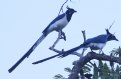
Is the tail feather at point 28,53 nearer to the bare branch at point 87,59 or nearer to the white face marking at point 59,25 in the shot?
the white face marking at point 59,25

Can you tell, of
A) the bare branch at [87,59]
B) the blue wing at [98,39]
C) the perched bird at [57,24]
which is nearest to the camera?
the bare branch at [87,59]

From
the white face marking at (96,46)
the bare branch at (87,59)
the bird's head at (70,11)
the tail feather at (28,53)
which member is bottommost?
the white face marking at (96,46)

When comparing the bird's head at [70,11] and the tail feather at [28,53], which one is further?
the bird's head at [70,11]

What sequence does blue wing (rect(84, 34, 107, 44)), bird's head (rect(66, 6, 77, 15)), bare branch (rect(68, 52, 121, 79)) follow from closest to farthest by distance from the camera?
bare branch (rect(68, 52, 121, 79)) → blue wing (rect(84, 34, 107, 44)) → bird's head (rect(66, 6, 77, 15))

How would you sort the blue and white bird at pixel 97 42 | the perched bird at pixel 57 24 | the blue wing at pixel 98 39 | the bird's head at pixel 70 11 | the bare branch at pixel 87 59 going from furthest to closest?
the bird's head at pixel 70 11 → the blue wing at pixel 98 39 → the blue and white bird at pixel 97 42 → the perched bird at pixel 57 24 → the bare branch at pixel 87 59

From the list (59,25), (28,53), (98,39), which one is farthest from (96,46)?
(28,53)

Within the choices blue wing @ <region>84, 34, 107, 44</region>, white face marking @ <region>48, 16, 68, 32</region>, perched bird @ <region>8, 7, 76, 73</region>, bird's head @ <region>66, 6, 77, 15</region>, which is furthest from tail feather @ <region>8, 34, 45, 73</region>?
bird's head @ <region>66, 6, 77, 15</region>

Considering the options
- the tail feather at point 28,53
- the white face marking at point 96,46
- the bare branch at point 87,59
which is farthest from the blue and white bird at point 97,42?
the tail feather at point 28,53

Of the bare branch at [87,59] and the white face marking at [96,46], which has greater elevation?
the bare branch at [87,59]

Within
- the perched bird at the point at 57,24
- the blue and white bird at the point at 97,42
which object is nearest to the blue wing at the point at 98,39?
the blue and white bird at the point at 97,42

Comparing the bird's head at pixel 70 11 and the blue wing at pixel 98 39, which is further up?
the bird's head at pixel 70 11

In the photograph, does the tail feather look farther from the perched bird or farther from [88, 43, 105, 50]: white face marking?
[88, 43, 105, 50]: white face marking

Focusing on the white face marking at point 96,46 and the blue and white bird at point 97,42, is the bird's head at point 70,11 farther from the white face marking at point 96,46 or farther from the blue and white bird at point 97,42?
the white face marking at point 96,46

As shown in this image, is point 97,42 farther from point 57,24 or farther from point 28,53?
point 28,53
